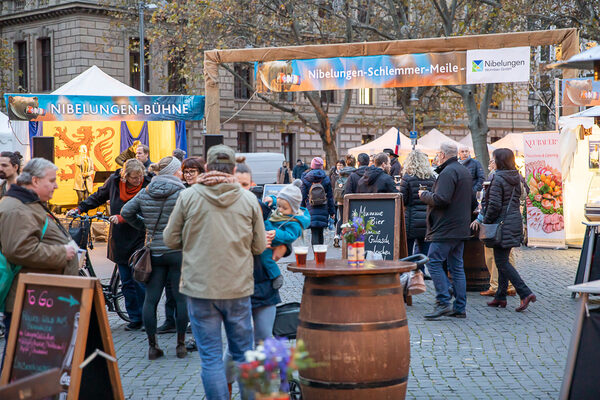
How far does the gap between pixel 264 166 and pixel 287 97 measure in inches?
587

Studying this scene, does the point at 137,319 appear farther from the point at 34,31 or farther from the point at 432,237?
the point at 34,31

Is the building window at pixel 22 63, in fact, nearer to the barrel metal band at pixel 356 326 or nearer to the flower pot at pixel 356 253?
the flower pot at pixel 356 253

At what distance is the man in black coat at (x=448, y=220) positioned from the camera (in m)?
9.70

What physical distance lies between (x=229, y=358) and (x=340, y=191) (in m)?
12.6

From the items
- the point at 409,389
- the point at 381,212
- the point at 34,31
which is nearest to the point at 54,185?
the point at 409,389

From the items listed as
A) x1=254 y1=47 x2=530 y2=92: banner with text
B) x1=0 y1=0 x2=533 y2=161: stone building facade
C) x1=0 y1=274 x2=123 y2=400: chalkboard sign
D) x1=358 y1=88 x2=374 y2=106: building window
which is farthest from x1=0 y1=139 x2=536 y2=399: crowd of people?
x1=358 y1=88 x2=374 y2=106: building window

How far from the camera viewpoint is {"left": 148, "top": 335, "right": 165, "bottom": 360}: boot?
7914mm

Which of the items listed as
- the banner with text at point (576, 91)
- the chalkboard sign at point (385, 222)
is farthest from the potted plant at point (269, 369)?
the banner with text at point (576, 91)

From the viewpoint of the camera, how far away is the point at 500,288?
10.5 m

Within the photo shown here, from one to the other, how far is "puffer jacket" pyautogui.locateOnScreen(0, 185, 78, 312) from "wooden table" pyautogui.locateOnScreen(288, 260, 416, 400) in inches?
65.5

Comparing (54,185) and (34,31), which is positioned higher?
(34,31)

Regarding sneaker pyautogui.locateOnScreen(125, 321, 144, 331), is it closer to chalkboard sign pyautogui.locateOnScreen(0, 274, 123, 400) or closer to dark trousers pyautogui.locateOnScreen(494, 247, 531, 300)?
chalkboard sign pyautogui.locateOnScreen(0, 274, 123, 400)

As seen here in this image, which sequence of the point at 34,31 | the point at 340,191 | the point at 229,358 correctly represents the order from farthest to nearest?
the point at 34,31, the point at 340,191, the point at 229,358

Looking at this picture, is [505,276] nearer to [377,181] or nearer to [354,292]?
[377,181]
